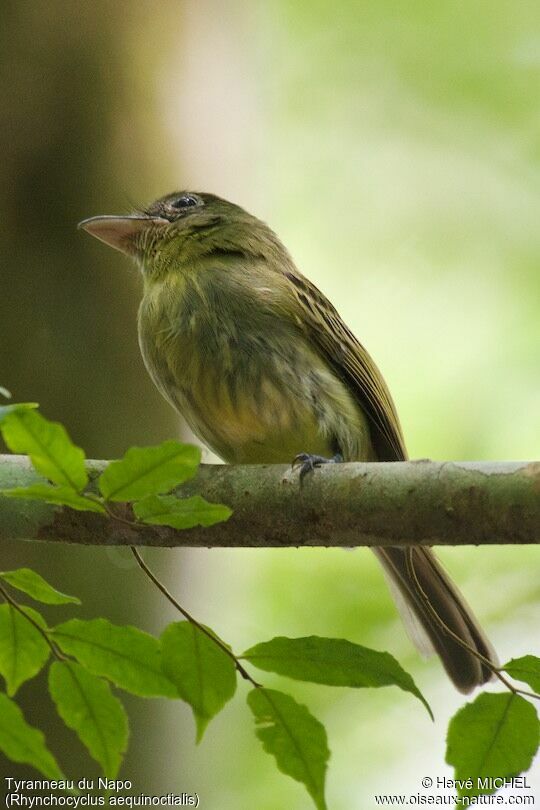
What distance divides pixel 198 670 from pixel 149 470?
40 cm

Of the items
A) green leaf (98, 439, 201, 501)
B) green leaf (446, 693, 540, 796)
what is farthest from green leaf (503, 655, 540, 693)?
green leaf (98, 439, 201, 501)

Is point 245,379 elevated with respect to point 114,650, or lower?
elevated

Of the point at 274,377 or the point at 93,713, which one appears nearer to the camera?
the point at 93,713

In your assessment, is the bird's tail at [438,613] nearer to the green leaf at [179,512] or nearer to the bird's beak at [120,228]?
the bird's beak at [120,228]

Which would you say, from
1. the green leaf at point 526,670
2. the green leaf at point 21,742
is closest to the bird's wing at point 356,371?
the green leaf at point 526,670

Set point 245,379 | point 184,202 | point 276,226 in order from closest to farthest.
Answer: point 245,379 < point 184,202 < point 276,226

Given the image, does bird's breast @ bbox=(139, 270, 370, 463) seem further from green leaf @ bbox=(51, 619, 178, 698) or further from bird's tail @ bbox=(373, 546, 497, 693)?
green leaf @ bbox=(51, 619, 178, 698)

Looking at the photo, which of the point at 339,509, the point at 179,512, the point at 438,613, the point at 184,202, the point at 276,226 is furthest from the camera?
the point at 276,226

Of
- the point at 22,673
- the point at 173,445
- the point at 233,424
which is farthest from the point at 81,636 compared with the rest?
the point at 233,424

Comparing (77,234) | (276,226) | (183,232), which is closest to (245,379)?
(183,232)

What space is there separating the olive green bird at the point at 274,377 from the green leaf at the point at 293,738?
1.31 metres

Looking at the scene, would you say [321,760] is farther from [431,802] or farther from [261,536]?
[431,802]

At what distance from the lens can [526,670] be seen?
1.91 meters

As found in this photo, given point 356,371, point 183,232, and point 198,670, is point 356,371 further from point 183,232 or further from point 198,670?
point 198,670
